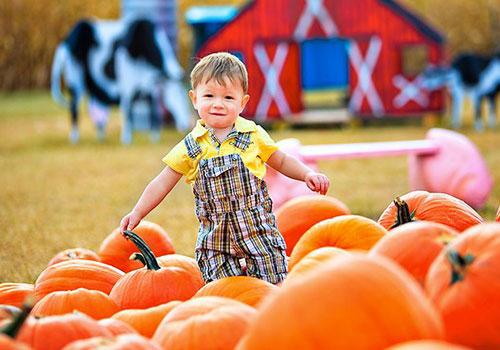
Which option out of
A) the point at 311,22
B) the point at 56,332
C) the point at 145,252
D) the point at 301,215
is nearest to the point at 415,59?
the point at 311,22

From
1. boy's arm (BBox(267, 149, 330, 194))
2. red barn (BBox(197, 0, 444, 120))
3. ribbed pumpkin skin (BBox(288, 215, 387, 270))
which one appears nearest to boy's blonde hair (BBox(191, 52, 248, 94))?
boy's arm (BBox(267, 149, 330, 194))

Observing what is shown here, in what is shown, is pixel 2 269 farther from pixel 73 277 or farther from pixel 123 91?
pixel 123 91

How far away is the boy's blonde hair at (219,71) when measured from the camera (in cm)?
297

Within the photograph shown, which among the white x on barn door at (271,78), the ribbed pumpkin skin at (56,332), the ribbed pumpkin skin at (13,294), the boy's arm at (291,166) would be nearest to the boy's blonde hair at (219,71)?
the boy's arm at (291,166)

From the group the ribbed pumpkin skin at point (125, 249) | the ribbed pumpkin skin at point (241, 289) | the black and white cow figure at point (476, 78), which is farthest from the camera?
the black and white cow figure at point (476, 78)

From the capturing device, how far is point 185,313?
7.22ft

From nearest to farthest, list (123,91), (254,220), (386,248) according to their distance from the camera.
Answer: (386,248) < (254,220) < (123,91)

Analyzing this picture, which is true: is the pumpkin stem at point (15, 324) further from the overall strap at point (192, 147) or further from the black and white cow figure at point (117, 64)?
the black and white cow figure at point (117, 64)

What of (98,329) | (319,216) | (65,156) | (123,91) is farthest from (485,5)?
(98,329)

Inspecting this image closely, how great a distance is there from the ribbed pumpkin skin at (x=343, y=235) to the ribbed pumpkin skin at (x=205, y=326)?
2.94ft

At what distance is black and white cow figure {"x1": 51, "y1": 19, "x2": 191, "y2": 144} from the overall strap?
1018cm

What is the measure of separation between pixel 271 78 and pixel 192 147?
12455 millimetres

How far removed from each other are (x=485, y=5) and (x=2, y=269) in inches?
1089

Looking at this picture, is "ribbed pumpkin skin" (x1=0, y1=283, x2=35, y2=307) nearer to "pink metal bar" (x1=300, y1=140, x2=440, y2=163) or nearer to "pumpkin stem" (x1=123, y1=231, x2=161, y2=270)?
"pumpkin stem" (x1=123, y1=231, x2=161, y2=270)
